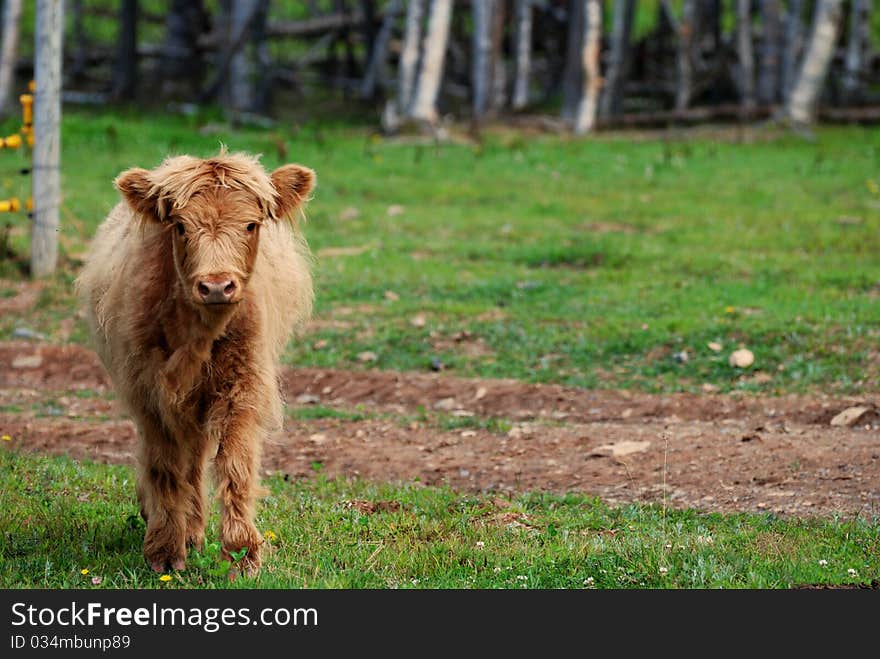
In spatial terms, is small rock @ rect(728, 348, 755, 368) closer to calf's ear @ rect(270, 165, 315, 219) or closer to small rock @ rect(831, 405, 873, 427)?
small rock @ rect(831, 405, 873, 427)

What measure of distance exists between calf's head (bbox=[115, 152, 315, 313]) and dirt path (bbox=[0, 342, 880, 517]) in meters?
1.73

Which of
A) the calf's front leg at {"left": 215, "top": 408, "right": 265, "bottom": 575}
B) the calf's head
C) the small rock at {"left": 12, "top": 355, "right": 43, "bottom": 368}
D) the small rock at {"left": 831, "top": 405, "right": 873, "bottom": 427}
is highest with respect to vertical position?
the calf's head

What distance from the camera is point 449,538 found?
7328mm

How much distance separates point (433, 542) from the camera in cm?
725

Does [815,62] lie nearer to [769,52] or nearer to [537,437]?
[769,52]

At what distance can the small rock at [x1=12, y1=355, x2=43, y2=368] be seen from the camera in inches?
473

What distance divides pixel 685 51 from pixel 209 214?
2218 centimetres

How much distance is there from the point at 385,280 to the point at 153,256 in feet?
25.4

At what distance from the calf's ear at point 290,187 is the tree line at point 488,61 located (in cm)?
1777

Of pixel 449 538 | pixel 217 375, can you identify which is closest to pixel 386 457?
pixel 449 538

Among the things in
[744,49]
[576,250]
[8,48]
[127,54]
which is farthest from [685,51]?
[8,48]

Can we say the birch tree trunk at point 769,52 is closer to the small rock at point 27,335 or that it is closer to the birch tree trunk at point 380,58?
the birch tree trunk at point 380,58

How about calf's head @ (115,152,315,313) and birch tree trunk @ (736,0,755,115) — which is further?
birch tree trunk @ (736,0,755,115)

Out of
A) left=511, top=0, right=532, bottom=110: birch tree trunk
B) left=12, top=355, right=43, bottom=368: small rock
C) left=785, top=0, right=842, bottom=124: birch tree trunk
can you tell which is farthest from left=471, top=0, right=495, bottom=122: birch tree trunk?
left=12, top=355, right=43, bottom=368: small rock
